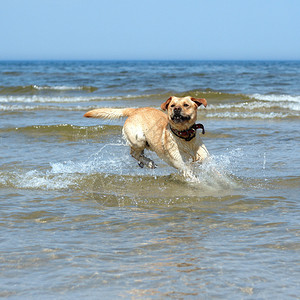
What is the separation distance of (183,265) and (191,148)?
280 cm

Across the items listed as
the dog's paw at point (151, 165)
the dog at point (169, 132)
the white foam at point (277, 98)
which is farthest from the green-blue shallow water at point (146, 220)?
the white foam at point (277, 98)

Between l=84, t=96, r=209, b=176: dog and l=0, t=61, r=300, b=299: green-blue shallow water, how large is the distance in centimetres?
24

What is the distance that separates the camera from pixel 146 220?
4.75 m

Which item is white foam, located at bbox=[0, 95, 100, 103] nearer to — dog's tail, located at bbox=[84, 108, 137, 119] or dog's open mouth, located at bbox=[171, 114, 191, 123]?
dog's tail, located at bbox=[84, 108, 137, 119]

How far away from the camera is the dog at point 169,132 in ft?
19.7

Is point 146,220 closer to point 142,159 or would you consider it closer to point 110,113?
point 142,159

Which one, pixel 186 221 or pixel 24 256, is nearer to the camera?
pixel 24 256

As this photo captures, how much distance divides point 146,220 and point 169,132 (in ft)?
6.10

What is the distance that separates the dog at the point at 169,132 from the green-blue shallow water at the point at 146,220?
241mm

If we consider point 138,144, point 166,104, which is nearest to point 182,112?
point 166,104

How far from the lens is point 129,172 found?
7.26 m

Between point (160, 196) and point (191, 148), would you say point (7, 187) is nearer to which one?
point (160, 196)

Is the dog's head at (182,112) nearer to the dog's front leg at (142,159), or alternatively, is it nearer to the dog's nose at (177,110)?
the dog's nose at (177,110)

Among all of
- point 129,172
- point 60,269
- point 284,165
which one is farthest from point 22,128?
point 60,269
